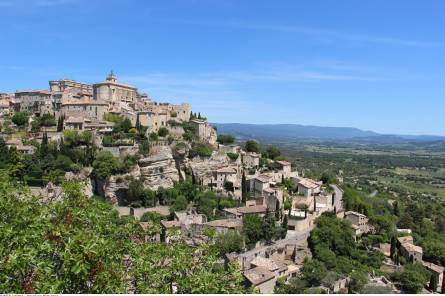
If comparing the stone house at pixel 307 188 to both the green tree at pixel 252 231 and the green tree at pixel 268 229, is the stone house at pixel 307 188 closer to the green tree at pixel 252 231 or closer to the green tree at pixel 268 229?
the green tree at pixel 268 229

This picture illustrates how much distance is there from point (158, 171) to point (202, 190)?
4.72m

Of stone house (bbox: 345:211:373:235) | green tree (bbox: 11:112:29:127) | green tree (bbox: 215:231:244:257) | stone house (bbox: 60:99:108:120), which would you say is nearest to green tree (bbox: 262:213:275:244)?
green tree (bbox: 215:231:244:257)

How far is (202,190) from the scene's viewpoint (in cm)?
4291

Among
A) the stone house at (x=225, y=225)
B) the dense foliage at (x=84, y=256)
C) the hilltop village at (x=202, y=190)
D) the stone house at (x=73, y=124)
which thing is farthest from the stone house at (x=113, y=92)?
the dense foliage at (x=84, y=256)

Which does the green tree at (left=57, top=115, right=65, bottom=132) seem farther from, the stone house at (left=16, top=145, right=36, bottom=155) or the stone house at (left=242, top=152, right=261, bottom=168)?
the stone house at (left=242, top=152, right=261, bottom=168)

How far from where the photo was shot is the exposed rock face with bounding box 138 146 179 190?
136 ft

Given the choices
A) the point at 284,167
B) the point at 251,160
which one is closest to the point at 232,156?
the point at 251,160

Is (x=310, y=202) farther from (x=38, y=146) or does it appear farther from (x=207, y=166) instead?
(x=38, y=146)

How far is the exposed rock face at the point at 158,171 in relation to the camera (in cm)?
4147

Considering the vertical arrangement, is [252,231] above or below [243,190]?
below

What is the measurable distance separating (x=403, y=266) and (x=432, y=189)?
90.8 metres

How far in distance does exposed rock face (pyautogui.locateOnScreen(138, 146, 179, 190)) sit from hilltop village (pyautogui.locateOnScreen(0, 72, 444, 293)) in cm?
10

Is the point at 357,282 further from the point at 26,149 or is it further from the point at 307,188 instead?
the point at 26,149

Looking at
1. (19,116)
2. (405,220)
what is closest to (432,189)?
(405,220)
